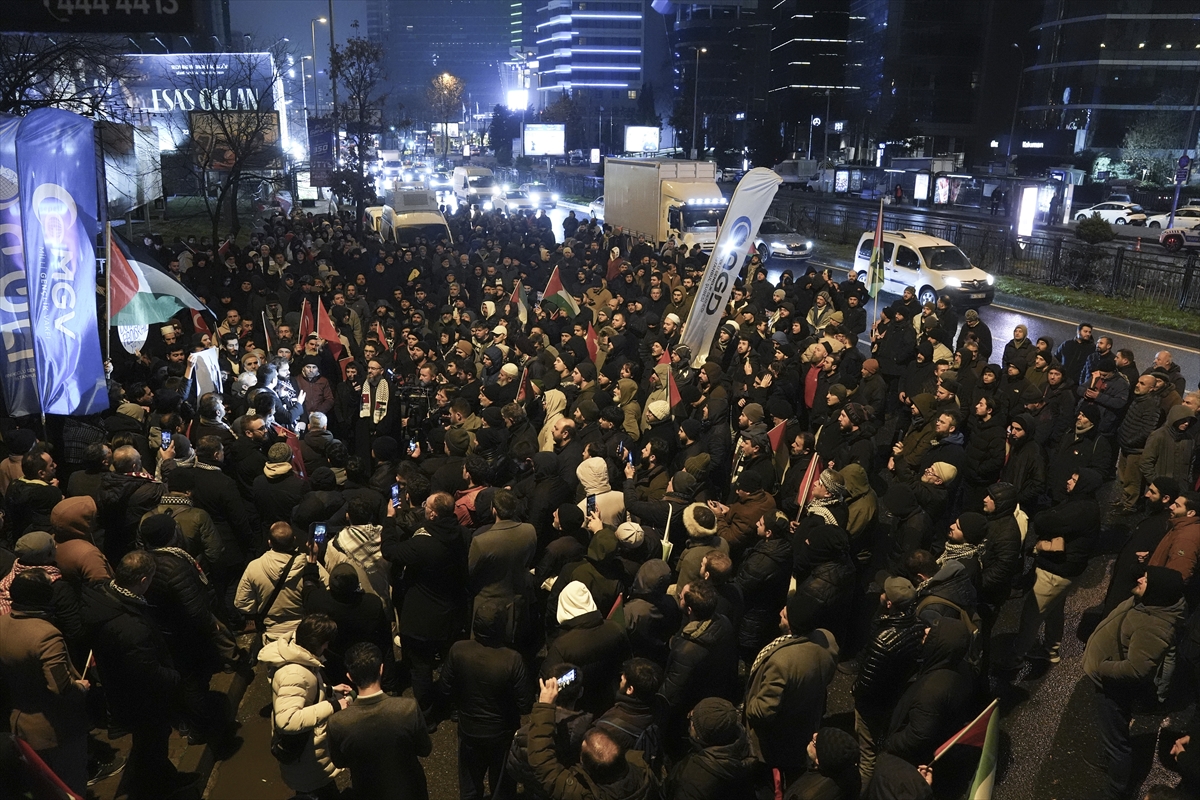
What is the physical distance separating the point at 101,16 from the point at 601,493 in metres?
4.83

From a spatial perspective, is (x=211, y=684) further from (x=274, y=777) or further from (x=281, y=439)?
(x=281, y=439)

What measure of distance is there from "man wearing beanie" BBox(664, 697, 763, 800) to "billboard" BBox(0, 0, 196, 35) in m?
5.79

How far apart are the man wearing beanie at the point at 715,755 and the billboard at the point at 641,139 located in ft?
246

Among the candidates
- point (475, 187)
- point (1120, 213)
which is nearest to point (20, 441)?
point (475, 187)

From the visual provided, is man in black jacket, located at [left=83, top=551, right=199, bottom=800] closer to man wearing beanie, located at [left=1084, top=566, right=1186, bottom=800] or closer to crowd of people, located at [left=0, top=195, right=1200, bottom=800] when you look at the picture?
crowd of people, located at [left=0, top=195, right=1200, bottom=800]

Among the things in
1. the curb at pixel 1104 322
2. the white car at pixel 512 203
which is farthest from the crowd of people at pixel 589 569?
the white car at pixel 512 203

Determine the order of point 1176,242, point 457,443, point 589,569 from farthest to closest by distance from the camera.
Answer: point 1176,242 < point 457,443 < point 589,569

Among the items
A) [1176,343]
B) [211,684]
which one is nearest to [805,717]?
[211,684]

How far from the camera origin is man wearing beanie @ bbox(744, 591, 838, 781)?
430 centimetres

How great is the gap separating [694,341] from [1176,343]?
12774 mm

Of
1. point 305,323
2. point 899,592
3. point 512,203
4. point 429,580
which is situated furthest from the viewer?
point 512,203

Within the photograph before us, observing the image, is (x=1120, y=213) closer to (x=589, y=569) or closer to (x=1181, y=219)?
(x=1181, y=219)

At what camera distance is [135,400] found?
27.1 feet

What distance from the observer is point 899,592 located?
4438 mm
